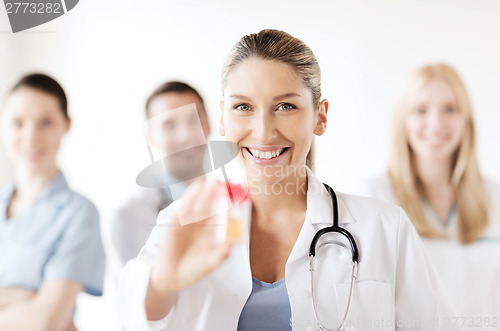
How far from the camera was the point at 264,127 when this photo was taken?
102cm

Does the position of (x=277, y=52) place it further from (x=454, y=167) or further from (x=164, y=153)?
(x=454, y=167)

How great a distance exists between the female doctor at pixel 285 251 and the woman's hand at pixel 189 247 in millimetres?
40

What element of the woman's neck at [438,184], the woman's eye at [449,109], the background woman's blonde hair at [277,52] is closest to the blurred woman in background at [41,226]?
the background woman's blonde hair at [277,52]

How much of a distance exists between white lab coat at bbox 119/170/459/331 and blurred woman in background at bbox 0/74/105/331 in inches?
12.2

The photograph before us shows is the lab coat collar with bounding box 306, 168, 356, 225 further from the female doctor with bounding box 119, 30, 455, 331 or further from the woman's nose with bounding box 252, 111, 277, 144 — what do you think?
the woman's nose with bounding box 252, 111, 277, 144

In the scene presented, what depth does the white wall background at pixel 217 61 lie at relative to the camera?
1.42 m

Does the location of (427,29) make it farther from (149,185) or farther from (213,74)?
(149,185)

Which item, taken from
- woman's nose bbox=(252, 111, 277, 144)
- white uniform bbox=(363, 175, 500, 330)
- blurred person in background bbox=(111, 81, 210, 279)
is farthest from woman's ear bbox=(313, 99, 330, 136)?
white uniform bbox=(363, 175, 500, 330)

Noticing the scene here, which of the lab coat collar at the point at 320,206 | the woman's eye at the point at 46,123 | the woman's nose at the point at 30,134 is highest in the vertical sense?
the woman's eye at the point at 46,123

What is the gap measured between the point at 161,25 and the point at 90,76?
0.83 feet

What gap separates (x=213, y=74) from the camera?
1.49m

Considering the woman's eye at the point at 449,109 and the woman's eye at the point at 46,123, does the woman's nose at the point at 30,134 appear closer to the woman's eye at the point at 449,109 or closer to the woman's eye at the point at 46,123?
the woman's eye at the point at 46,123

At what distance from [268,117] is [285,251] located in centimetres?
28

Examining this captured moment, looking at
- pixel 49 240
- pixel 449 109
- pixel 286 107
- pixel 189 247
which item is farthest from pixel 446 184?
pixel 49 240
